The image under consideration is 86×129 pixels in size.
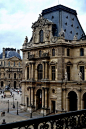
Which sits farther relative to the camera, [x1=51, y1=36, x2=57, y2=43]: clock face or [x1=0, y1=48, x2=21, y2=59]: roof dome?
[x1=0, y1=48, x2=21, y2=59]: roof dome

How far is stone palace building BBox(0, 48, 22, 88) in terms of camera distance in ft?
368

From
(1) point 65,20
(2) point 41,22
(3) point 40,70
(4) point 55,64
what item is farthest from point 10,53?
(4) point 55,64

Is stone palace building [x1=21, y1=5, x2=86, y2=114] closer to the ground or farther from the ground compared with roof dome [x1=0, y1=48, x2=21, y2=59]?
closer to the ground

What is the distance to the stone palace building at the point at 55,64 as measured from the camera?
41.6 m

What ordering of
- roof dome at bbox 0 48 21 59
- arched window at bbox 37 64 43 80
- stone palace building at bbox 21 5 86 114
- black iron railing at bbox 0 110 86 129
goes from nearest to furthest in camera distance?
black iron railing at bbox 0 110 86 129
stone palace building at bbox 21 5 86 114
arched window at bbox 37 64 43 80
roof dome at bbox 0 48 21 59

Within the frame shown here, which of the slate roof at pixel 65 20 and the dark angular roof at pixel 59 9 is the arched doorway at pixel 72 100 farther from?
the dark angular roof at pixel 59 9

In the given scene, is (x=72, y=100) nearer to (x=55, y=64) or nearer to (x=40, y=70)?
(x=55, y=64)

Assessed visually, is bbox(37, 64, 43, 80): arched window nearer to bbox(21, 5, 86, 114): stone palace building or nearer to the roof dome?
bbox(21, 5, 86, 114): stone palace building

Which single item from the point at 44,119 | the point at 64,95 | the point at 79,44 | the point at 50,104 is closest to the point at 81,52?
the point at 79,44

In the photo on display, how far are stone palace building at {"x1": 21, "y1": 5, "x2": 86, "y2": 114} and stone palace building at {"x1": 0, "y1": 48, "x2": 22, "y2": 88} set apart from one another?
207ft

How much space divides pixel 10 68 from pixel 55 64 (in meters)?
73.6

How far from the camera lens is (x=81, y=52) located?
143 feet

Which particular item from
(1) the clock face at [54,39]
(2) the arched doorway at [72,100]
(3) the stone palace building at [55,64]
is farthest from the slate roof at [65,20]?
(2) the arched doorway at [72,100]

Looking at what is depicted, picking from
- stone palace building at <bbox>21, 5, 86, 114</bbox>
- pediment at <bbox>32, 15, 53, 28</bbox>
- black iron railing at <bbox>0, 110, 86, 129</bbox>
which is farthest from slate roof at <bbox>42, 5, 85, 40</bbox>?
black iron railing at <bbox>0, 110, 86, 129</bbox>
